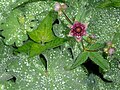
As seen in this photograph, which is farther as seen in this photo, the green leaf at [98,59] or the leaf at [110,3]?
the leaf at [110,3]


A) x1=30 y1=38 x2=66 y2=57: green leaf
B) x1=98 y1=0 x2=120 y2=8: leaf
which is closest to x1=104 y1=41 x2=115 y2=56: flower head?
x1=30 y1=38 x2=66 y2=57: green leaf

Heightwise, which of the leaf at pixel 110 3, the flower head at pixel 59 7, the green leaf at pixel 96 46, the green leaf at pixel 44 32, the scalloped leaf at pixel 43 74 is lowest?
the scalloped leaf at pixel 43 74

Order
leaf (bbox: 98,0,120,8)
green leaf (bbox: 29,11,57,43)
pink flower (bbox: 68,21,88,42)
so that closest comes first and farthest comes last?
1. pink flower (bbox: 68,21,88,42)
2. green leaf (bbox: 29,11,57,43)
3. leaf (bbox: 98,0,120,8)

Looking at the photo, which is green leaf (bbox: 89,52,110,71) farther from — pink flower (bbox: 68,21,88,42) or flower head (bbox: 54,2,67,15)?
flower head (bbox: 54,2,67,15)

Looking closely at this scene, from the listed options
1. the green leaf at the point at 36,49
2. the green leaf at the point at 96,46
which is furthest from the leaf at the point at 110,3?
the green leaf at the point at 36,49

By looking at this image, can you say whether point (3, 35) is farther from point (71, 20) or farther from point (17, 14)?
point (71, 20)

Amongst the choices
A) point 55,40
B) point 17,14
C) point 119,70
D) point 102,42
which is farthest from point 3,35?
point 119,70

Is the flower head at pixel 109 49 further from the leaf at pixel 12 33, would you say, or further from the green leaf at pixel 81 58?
the leaf at pixel 12 33
